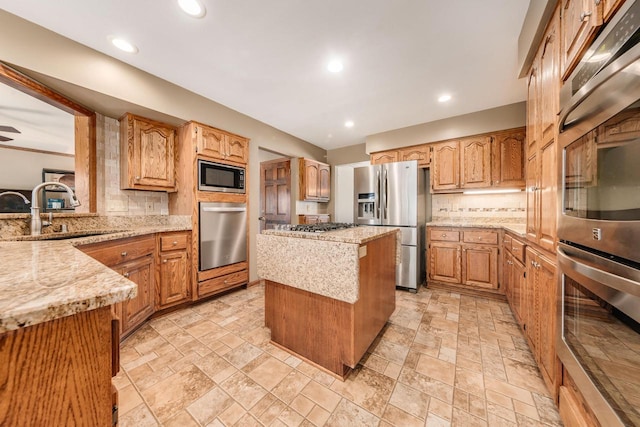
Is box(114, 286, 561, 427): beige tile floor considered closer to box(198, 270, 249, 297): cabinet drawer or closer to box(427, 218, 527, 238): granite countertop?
box(198, 270, 249, 297): cabinet drawer

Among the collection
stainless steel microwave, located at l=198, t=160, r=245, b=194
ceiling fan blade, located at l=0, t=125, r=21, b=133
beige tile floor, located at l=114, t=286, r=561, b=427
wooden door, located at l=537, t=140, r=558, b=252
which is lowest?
beige tile floor, located at l=114, t=286, r=561, b=427

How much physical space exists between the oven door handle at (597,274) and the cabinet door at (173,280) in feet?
10.2

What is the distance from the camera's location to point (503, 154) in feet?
9.91

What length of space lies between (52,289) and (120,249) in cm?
176

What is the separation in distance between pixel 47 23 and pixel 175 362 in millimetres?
2691

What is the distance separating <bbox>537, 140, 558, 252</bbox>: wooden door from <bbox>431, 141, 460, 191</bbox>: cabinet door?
5.98 feet

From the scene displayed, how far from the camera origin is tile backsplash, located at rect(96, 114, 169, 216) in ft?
7.99

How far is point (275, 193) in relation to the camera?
185 inches

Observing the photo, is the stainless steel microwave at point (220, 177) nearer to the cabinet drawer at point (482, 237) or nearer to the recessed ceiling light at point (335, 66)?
the recessed ceiling light at point (335, 66)

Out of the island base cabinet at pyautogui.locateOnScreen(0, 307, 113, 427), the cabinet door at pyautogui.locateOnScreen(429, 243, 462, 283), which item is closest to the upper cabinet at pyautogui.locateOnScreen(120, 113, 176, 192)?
the island base cabinet at pyautogui.locateOnScreen(0, 307, 113, 427)

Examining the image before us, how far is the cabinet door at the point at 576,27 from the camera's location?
0.93 meters

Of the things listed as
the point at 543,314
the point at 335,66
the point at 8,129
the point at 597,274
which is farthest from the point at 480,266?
the point at 8,129

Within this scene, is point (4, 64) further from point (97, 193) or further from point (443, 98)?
point (443, 98)

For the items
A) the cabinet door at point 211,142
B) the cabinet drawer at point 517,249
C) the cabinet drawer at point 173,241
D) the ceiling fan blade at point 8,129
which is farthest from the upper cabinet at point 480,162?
the ceiling fan blade at point 8,129
